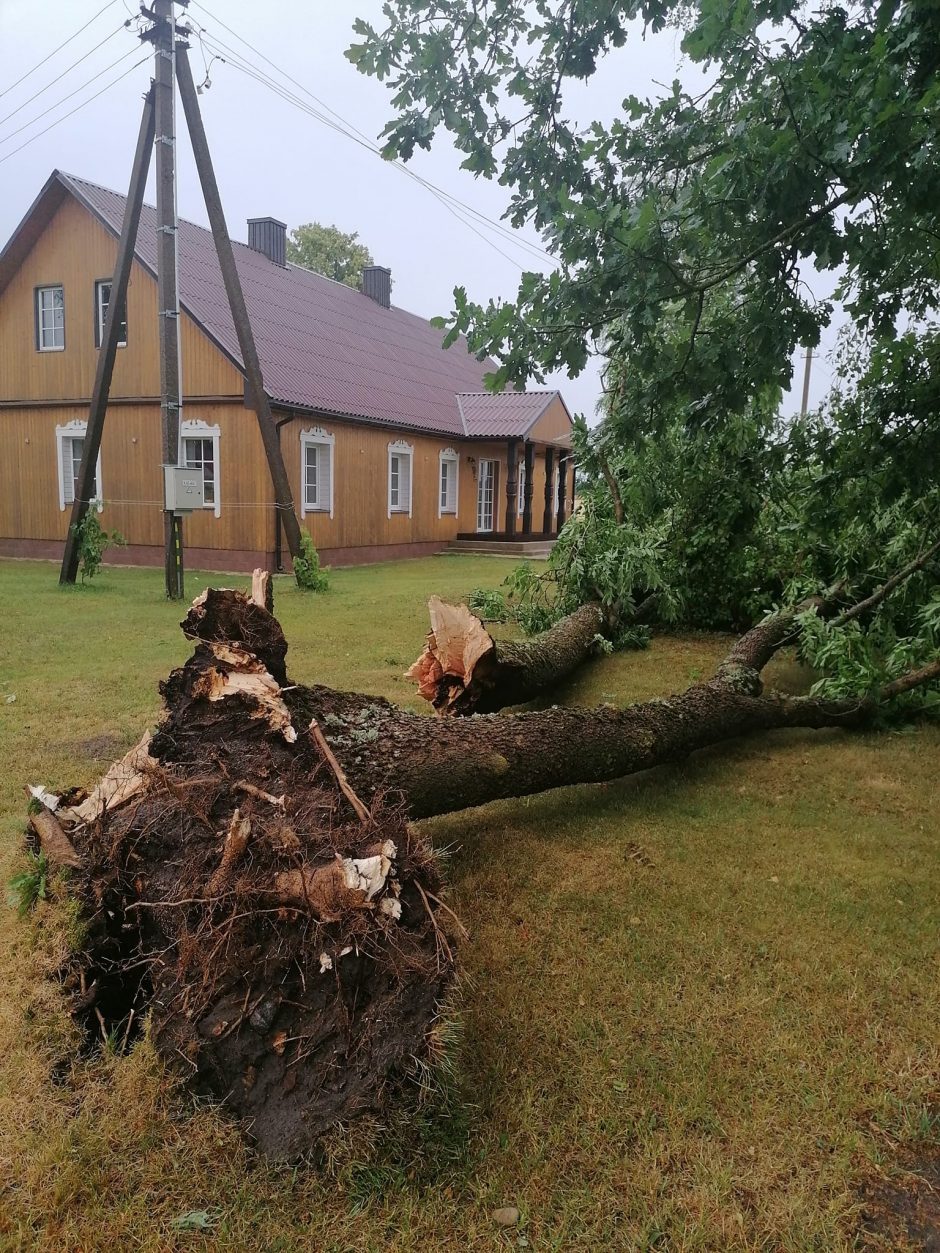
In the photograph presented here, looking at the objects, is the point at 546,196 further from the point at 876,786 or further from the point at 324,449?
the point at 324,449

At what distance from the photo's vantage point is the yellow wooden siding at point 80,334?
1554 centimetres

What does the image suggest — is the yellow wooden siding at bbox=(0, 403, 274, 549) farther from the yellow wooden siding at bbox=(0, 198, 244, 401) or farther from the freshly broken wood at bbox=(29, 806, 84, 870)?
the freshly broken wood at bbox=(29, 806, 84, 870)

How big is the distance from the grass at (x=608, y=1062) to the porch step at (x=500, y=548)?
53.9ft

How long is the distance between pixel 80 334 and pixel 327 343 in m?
5.18

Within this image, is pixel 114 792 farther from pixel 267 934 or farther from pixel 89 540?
pixel 89 540

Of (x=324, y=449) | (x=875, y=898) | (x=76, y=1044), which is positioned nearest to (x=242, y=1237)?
(x=76, y=1044)

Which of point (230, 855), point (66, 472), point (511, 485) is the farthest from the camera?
point (511, 485)

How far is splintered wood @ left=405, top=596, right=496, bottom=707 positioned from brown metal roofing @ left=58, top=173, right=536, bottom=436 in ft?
30.7

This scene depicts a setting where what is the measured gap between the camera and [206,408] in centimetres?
1566

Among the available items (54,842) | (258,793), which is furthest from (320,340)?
(258,793)

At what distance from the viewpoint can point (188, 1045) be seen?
230cm

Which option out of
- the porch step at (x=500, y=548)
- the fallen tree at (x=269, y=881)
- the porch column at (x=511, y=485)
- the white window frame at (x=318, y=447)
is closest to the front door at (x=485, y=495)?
the porch column at (x=511, y=485)

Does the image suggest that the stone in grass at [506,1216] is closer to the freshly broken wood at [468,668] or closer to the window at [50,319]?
the freshly broken wood at [468,668]

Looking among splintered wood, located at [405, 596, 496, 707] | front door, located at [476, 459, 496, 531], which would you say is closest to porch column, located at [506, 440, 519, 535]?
front door, located at [476, 459, 496, 531]
